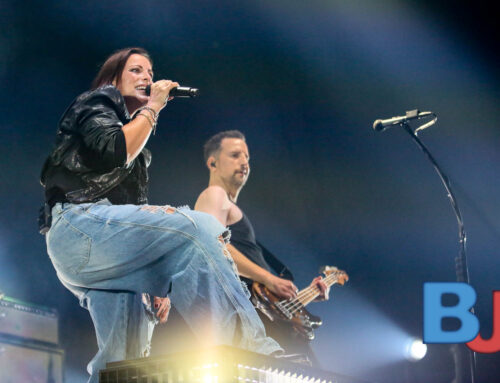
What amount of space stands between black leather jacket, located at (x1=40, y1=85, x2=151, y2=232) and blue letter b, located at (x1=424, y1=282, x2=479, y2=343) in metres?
2.39

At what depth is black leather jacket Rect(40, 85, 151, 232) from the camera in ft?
5.25

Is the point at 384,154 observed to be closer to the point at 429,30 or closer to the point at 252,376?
the point at 429,30

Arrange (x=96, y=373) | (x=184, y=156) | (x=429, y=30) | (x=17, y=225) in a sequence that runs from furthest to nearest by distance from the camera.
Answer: (x=429, y=30), (x=184, y=156), (x=17, y=225), (x=96, y=373)

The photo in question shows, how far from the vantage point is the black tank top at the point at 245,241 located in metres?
3.68

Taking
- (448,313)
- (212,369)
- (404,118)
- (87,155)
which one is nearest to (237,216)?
(404,118)

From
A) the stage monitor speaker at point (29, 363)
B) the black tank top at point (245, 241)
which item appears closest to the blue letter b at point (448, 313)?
the black tank top at point (245, 241)

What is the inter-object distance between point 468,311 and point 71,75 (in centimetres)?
295

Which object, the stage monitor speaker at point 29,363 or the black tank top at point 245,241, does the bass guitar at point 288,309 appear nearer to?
the black tank top at point 245,241

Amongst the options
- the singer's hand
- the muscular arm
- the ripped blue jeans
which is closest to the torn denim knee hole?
the ripped blue jeans

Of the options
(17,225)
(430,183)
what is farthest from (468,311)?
(17,225)

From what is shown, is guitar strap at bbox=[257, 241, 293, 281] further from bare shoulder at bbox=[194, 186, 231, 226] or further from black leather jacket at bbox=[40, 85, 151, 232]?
black leather jacket at bbox=[40, 85, 151, 232]

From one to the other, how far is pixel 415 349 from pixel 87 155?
3788 millimetres

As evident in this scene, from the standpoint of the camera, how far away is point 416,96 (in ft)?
16.0

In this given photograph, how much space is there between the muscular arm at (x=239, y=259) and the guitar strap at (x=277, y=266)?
1.04 feet
